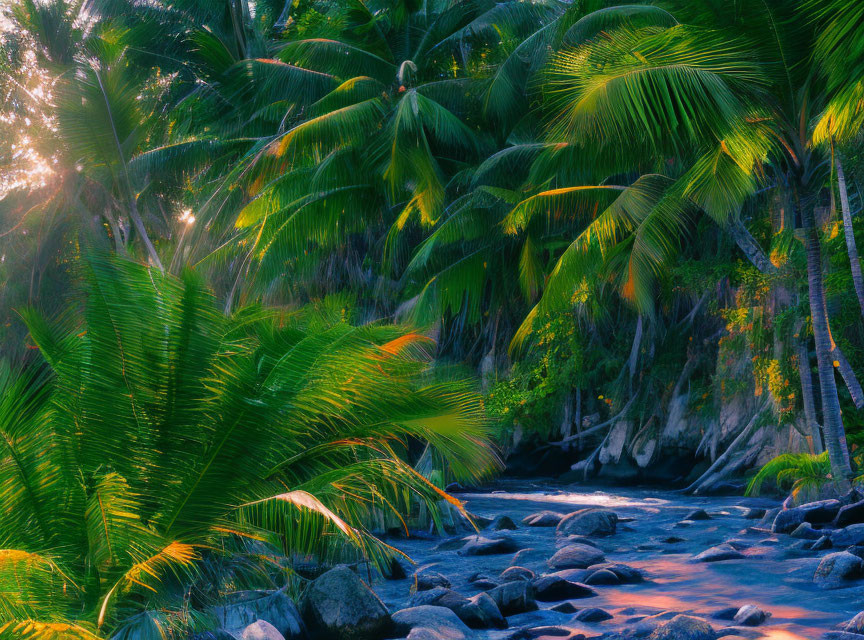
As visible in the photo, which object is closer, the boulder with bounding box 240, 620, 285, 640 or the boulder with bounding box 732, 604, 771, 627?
the boulder with bounding box 240, 620, 285, 640

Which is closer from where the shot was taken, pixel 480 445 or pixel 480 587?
pixel 480 445

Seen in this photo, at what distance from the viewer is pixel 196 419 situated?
4.85 metres

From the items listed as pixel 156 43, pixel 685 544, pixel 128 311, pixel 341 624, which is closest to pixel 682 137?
→ pixel 685 544

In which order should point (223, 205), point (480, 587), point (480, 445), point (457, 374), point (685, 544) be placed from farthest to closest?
1. point (223, 205)
2. point (685, 544)
3. point (480, 587)
4. point (457, 374)
5. point (480, 445)

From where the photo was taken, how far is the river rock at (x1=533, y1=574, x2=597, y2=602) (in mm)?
7777

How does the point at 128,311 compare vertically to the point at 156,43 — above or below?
below

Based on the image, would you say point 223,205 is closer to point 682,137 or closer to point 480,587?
point 682,137

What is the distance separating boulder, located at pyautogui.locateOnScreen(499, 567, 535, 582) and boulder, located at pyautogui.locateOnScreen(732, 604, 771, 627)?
7.14 ft

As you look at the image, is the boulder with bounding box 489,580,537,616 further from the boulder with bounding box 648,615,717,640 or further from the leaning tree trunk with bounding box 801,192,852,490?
the leaning tree trunk with bounding box 801,192,852,490

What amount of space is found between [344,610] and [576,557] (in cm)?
328

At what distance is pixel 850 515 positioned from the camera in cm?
938

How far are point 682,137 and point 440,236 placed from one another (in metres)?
4.41

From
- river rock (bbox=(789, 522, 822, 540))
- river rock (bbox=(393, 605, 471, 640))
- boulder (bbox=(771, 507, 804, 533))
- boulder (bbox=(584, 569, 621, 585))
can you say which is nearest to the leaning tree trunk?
boulder (bbox=(771, 507, 804, 533))

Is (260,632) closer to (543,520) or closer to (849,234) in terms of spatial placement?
(543,520)
